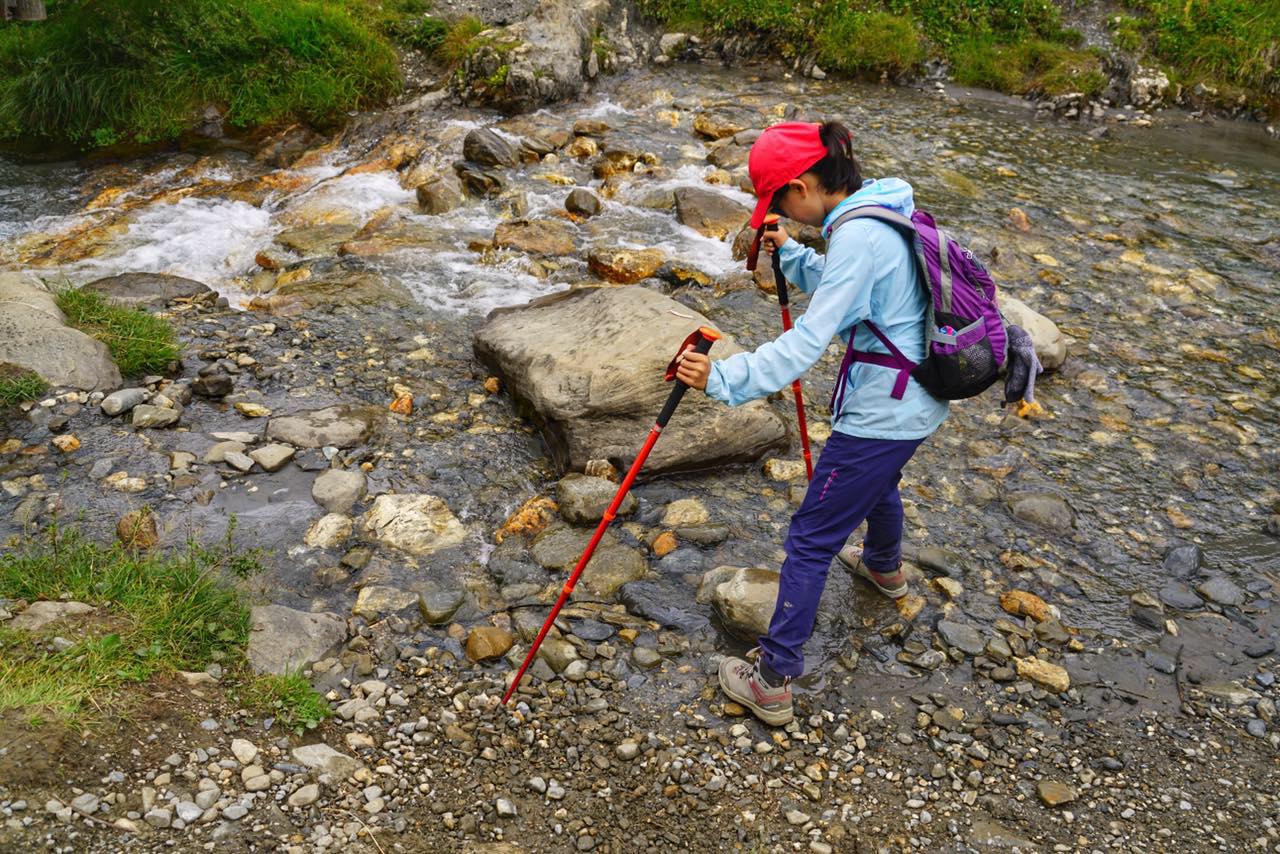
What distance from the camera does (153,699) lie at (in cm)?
450

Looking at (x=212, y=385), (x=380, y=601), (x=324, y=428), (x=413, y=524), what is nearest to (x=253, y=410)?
(x=212, y=385)

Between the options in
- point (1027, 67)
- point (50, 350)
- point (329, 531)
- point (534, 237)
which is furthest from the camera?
point (1027, 67)

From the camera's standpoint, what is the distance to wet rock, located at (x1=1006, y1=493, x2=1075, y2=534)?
6691 mm

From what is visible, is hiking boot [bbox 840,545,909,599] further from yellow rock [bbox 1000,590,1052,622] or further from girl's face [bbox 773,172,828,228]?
girl's face [bbox 773,172,828,228]

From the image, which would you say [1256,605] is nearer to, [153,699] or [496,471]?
[496,471]

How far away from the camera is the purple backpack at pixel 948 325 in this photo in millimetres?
4348

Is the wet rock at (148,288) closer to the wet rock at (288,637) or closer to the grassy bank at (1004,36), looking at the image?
the wet rock at (288,637)

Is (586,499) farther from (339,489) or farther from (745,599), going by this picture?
(339,489)

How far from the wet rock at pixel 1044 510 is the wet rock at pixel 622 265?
4904mm

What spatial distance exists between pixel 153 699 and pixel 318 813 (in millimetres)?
1088

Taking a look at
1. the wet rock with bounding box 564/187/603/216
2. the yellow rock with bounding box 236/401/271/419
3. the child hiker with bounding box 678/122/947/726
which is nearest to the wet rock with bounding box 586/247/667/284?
the wet rock with bounding box 564/187/603/216

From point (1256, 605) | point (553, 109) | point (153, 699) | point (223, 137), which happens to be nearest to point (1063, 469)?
point (1256, 605)

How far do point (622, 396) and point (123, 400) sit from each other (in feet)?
13.3

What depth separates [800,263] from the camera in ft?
16.5
